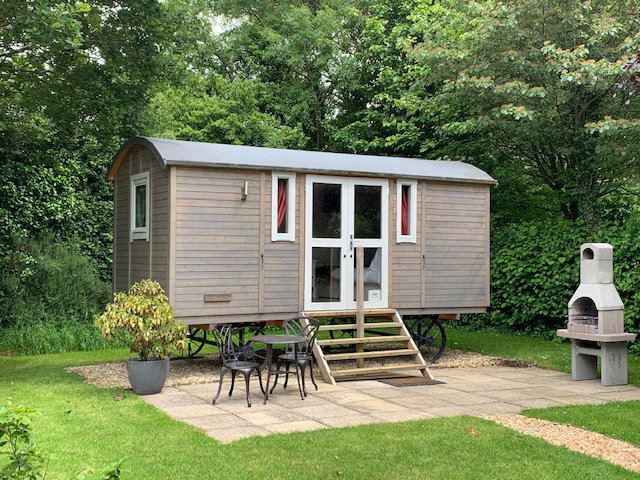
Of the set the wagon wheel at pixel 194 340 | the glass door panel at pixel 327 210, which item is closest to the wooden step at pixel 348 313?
the glass door panel at pixel 327 210

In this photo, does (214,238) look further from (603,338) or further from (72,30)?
(603,338)

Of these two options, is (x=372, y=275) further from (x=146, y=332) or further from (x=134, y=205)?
(x=146, y=332)

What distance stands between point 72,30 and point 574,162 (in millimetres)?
8518

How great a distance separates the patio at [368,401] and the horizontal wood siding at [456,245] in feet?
5.12

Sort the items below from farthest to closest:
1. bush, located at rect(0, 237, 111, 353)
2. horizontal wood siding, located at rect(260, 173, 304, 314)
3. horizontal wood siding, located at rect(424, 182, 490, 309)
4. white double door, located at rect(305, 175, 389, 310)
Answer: bush, located at rect(0, 237, 111, 353) → horizontal wood siding, located at rect(424, 182, 490, 309) → white double door, located at rect(305, 175, 389, 310) → horizontal wood siding, located at rect(260, 173, 304, 314)

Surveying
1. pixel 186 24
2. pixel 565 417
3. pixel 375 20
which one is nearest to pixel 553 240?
pixel 565 417

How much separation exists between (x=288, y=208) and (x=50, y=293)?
524 cm

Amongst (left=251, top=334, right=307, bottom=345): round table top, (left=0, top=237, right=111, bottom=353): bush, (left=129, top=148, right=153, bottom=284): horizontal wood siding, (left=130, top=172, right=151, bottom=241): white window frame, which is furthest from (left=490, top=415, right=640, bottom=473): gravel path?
(left=0, top=237, right=111, bottom=353): bush

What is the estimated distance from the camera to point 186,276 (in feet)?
27.0

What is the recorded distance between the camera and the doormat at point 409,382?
8172mm

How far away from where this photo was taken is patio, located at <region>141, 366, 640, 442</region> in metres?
6.13

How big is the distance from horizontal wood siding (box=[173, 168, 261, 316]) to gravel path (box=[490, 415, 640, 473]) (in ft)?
11.7

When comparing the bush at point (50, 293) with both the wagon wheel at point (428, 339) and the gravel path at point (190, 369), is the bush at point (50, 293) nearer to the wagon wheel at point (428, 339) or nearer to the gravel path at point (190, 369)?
the gravel path at point (190, 369)

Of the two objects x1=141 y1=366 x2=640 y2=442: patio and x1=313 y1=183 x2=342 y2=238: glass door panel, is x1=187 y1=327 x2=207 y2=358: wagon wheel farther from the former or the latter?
x1=313 y1=183 x2=342 y2=238: glass door panel
